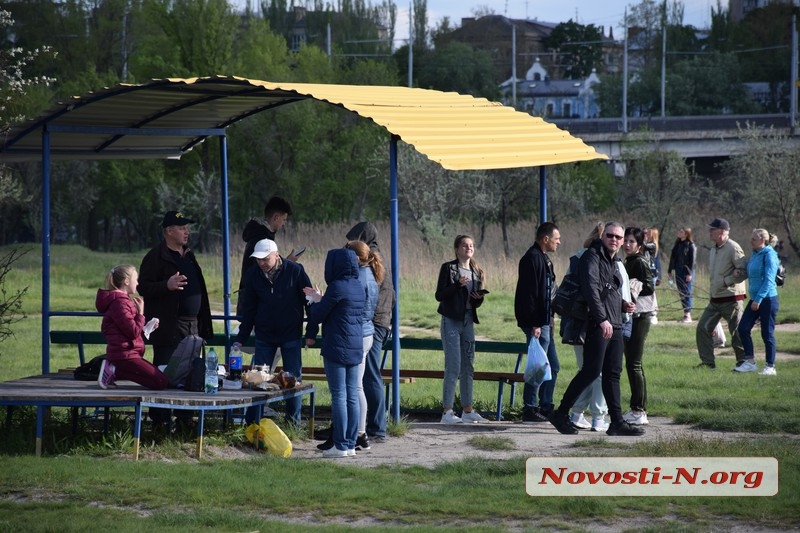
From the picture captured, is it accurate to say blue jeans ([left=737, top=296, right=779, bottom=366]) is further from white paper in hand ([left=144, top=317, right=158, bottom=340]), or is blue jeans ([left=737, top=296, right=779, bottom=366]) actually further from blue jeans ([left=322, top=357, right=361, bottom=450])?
white paper in hand ([left=144, top=317, right=158, bottom=340])

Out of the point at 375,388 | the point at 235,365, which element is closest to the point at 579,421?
the point at 375,388

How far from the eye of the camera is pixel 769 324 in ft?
49.3

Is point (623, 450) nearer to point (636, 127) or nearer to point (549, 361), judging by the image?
point (549, 361)

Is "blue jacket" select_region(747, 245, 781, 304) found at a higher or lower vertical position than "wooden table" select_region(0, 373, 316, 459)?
higher

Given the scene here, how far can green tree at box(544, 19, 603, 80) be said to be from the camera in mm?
113938

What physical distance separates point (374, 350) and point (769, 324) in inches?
256

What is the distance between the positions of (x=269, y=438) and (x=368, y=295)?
1.40 metres

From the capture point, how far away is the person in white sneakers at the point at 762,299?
1493cm

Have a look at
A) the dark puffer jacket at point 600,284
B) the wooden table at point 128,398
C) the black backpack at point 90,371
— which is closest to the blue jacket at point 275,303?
the wooden table at point 128,398

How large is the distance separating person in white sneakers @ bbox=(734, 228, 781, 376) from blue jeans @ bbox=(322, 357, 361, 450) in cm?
674

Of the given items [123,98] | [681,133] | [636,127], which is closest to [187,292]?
[123,98]

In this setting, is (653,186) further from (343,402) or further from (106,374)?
(106,374)

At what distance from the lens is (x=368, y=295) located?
10.1m

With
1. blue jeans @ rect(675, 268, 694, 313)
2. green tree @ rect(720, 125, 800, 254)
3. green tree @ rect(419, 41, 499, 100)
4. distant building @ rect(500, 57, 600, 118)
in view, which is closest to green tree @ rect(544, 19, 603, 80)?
distant building @ rect(500, 57, 600, 118)
